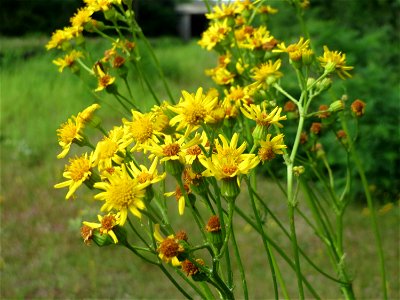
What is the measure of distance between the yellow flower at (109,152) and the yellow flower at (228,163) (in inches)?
7.5

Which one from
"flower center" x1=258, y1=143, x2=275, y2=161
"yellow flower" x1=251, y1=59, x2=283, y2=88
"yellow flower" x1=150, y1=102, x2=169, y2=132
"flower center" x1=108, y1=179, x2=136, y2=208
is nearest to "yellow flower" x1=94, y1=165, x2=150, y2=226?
"flower center" x1=108, y1=179, x2=136, y2=208

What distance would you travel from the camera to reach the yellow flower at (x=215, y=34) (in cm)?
185

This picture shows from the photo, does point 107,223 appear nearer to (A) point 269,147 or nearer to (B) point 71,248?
(A) point 269,147

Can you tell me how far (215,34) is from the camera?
1.88 meters

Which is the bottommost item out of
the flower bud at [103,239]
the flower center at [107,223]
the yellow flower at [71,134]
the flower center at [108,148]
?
the flower bud at [103,239]

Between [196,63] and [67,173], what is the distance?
9840 mm

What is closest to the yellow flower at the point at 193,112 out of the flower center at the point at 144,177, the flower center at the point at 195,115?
the flower center at the point at 195,115

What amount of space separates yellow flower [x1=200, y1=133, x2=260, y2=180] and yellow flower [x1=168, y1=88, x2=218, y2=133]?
0.07 meters

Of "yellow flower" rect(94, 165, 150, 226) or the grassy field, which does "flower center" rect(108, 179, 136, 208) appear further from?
the grassy field

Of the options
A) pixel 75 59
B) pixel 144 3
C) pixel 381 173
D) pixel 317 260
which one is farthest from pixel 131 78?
pixel 144 3

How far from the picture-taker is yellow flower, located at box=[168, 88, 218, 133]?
1011 millimetres

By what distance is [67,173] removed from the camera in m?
1.14

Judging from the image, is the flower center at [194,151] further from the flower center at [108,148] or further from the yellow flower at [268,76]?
the yellow flower at [268,76]

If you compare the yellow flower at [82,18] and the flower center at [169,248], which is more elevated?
the yellow flower at [82,18]
